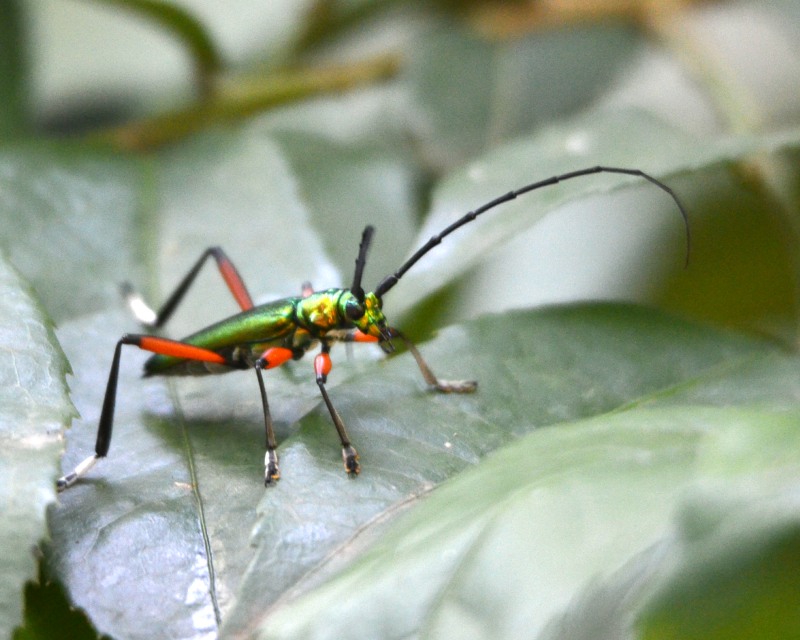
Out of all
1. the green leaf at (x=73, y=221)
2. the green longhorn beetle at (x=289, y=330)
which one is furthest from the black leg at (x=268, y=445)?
the green leaf at (x=73, y=221)

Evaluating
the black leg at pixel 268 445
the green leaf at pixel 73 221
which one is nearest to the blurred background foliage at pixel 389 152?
the green leaf at pixel 73 221

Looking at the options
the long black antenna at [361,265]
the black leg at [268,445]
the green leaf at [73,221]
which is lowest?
the black leg at [268,445]

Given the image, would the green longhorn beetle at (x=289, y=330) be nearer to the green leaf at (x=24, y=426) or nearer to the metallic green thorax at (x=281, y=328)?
the metallic green thorax at (x=281, y=328)

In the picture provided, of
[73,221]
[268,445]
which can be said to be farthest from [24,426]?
[73,221]

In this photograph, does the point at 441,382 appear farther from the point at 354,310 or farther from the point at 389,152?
the point at 389,152

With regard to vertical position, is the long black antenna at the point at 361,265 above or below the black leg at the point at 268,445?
above

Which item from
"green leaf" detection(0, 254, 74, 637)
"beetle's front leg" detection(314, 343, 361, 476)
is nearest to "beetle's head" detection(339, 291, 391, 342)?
"beetle's front leg" detection(314, 343, 361, 476)

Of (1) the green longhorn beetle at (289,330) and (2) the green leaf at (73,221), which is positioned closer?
(1) the green longhorn beetle at (289,330)

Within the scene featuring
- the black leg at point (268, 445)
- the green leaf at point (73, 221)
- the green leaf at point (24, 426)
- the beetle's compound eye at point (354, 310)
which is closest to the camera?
the green leaf at point (24, 426)

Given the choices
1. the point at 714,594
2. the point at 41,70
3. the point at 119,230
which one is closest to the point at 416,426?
the point at 714,594

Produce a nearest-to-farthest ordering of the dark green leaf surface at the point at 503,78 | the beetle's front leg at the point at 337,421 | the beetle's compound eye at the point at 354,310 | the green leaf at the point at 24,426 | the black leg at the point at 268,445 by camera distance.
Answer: the green leaf at the point at 24,426, the beetle's front leg at the point at 337,421, the black leg at the point at 268,445, the beetle's compound eye at the point at 354,310, the dark green leaf surface at the point at 503,78
